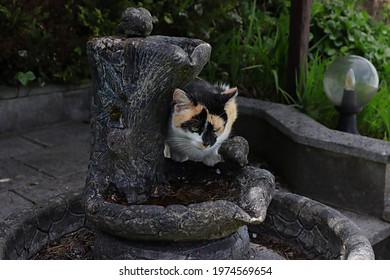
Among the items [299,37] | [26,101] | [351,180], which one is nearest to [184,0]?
[299,37]

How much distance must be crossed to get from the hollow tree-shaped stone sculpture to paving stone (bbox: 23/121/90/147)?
109 inches

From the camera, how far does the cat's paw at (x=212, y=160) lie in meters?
2.40

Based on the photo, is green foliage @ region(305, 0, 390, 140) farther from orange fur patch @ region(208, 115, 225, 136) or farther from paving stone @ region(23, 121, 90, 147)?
orange fur patch @ region(208, 115, 225, 136)

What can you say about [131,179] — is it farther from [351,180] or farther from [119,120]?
[351,180]

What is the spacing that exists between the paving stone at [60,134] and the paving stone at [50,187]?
867 millimetres

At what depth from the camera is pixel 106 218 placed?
2.08 m

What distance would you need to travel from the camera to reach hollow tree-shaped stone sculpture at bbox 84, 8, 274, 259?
204cm

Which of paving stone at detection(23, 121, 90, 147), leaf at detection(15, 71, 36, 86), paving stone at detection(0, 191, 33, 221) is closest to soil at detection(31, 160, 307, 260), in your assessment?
paving stone at detection(0, 191, 33, 221)

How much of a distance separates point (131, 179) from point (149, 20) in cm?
56

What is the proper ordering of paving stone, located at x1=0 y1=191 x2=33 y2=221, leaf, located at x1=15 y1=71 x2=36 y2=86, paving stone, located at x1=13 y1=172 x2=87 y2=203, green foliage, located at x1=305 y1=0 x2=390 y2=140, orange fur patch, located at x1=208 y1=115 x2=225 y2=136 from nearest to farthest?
orange fur patch, located at x1=208 y1=115 x2=225 y2=136 → paving stone, located at x1=0 y1=191 x2=33 y2=221 → paving stone, located at x1=13 y1=172 x2=87 y2=203 → leaf, located at x1=15 y1=71 x2=36 y2=86 → green foliage, located at x1=305 y1=0 x2=390 y2=140

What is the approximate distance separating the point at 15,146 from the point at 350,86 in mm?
2504

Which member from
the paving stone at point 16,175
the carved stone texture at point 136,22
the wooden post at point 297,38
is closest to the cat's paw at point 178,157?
the carved stone texture at point 136,22

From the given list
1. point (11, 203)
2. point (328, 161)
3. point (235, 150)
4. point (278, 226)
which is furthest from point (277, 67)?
point (235, 150)

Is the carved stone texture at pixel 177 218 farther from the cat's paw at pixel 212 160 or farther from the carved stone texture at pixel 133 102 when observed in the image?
the cat's paw at pixel 212 160
